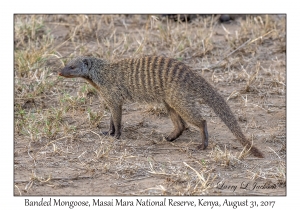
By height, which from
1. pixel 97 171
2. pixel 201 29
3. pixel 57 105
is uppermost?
pixel 201 29

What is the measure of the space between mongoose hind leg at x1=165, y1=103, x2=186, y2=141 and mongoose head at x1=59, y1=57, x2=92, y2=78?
75 cm

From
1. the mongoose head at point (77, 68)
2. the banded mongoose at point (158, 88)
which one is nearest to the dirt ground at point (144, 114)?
the banded mongoose at point (158, 88)

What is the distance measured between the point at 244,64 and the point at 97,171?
2.79 meters

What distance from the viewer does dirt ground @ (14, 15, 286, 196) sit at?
4.00m

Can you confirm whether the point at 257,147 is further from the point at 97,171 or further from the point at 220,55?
the point at 220,55

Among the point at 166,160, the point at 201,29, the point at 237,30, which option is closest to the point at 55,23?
the point at 201,29

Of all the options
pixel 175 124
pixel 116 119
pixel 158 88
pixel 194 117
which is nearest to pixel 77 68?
pixel 116 119

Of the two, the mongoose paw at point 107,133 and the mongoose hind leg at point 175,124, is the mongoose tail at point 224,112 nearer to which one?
the mongoose hind leg at point 175,124

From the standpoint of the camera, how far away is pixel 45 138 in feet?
15.3

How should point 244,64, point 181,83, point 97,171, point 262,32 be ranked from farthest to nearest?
point 262,32 → point 244,64 → point 181,83 → point 97,171

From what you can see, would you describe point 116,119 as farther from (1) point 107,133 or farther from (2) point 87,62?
(2) point 87,62

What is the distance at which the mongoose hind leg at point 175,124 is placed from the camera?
487cm

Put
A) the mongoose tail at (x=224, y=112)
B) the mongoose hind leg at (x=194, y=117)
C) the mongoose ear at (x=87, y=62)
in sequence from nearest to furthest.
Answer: the mongoose tail at (x=224, y=112), the mongoose hind leg at (x=194, y=117), the mongoose ear at (x=87, y=62)

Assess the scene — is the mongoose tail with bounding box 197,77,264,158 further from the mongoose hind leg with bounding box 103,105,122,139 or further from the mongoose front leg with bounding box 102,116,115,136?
the mongoose front leg with bounding box 102,116,115,136
